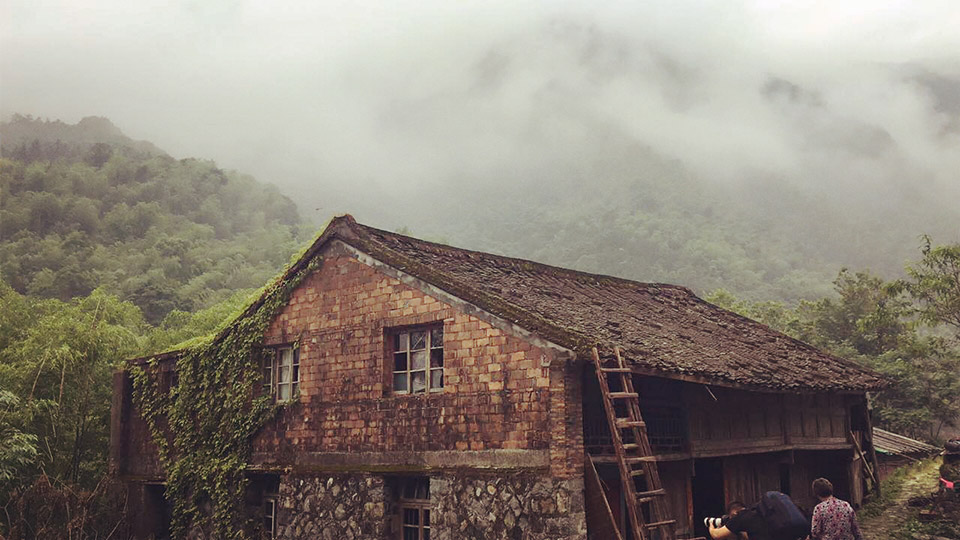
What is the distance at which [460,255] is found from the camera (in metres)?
16.1

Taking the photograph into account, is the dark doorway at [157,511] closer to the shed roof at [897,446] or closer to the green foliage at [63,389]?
the green foliage at [63,389]

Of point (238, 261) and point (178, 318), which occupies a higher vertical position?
point (238, 261)

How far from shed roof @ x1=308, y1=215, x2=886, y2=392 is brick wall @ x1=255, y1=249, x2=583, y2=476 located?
0.42m

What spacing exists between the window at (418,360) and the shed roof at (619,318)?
1048mm

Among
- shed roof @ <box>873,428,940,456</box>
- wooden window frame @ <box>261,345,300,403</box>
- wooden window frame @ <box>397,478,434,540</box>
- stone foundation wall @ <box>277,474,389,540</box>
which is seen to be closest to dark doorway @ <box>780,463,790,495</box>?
shed roof @ <box>873,428,940,456</box>

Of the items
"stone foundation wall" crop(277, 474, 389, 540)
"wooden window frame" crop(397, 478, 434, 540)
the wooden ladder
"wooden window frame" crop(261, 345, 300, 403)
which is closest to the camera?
the wooden ladder

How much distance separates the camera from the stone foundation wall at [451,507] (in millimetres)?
10859

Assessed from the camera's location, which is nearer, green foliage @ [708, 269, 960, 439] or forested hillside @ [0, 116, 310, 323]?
green foliage @ [708, 269, 960, 439]

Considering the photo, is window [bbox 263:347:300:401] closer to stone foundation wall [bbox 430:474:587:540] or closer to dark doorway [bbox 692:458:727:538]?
stone foundation wall [bbox 430:474:587:540]

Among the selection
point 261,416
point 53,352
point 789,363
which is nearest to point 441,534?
point 261,416

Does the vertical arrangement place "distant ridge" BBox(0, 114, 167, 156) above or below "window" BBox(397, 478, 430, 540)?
above

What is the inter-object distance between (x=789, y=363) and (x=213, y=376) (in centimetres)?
1283

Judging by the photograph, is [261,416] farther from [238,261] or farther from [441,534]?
[238,261]

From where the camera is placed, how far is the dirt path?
56.8ft
